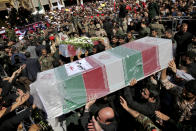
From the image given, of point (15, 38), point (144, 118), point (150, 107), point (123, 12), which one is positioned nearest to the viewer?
point (144, 118)

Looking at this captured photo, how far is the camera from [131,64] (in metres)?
2.94

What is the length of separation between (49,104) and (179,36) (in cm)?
416

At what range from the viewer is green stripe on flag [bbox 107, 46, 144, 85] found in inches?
113

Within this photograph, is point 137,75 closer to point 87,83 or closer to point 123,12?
point 87,83

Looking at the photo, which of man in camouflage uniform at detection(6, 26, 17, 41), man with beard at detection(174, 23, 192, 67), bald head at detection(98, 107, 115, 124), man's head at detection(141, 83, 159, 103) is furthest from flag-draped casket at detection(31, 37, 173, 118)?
man in camouflage uniform at detection(6, 26, 17, 41)

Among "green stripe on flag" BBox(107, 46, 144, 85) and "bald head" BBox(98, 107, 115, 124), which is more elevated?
"green stripe on flag" BBox(107, 46, 144, 85)

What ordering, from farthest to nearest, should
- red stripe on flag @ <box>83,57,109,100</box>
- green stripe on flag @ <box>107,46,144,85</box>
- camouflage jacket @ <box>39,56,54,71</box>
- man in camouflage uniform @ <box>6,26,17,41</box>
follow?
man in camouflage uniform @ <box>6,26,17,41</box>, camouflage jacket @ <box>39,56,54,71</box>, green stripe on flag @ <box>107,46,144,85</box>, red stripe on flag @ <box>83,57,109,100</box>

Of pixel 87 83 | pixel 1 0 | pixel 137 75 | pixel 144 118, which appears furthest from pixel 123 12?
pixel 1 0

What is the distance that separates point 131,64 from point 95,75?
0.80 metres

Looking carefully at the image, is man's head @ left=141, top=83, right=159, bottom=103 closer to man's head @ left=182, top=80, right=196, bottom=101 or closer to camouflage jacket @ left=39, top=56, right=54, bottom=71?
man's head @ left=182, top=80, right=196, bottom=101

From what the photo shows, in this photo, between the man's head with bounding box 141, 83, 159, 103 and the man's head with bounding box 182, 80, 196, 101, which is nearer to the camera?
the man's head with bounding box 182, 80, 196, 101

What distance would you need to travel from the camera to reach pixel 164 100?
319cm

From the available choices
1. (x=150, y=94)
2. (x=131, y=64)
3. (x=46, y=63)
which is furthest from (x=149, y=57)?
(x=46, y=63)

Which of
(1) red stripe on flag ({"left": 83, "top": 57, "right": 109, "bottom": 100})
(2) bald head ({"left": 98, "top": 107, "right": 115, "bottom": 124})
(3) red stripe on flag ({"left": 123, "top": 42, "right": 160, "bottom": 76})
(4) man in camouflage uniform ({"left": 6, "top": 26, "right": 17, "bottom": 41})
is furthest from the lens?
(4) man in camouflage uniform ({"left": 6, "top": 26, "right": 17, "bottom": 41})
